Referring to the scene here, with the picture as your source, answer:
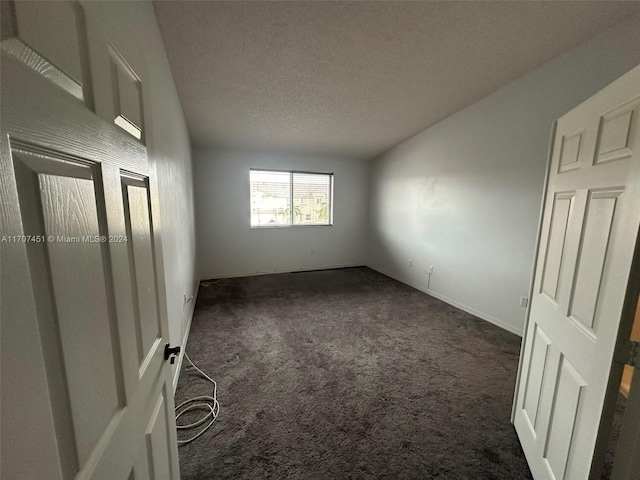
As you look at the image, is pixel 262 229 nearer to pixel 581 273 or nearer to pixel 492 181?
pixel 492 181

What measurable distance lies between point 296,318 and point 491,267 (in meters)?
2.39

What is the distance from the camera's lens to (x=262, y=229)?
4785 millimetres

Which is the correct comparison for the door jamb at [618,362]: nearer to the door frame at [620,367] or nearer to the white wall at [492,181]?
the door frame at [620,367]

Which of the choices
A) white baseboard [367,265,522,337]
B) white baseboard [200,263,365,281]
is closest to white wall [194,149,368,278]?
white baseboard [200,263,365,281]

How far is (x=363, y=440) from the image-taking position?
4.97 feet

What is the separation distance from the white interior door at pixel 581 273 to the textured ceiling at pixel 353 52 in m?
1.20

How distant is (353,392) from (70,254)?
76.7 inches

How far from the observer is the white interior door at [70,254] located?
0.32 metres

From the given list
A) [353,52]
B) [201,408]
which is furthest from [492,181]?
[201,408]

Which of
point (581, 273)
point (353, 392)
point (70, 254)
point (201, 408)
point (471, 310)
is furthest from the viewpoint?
point (471, 310)

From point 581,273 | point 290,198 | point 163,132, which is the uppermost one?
point 163,132

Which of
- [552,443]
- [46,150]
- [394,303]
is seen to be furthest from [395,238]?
[46,150]

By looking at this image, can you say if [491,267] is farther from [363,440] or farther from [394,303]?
[363,440]

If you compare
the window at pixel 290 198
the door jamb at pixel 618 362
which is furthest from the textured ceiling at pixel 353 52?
the door jamb at pixel 618 362
